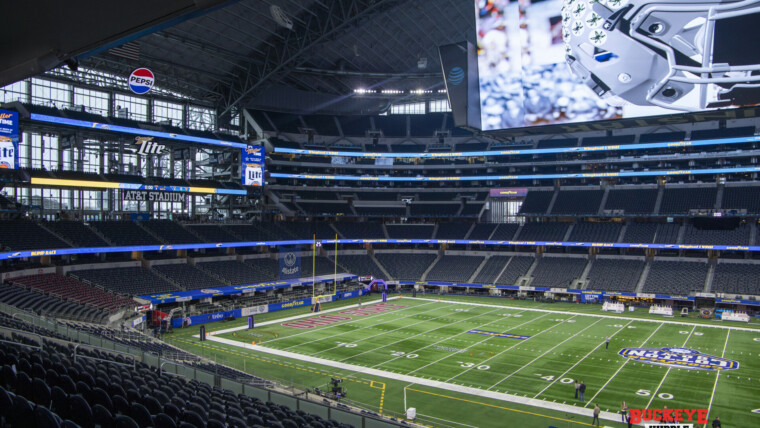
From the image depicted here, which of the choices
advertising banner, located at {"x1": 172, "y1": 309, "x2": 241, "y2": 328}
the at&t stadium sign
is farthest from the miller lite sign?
the at&t stadium sign

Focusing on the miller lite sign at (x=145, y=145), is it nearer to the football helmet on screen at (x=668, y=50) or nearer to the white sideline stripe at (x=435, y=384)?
the white sideline stripe at (x=435, y=384)

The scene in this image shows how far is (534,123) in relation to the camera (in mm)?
42750

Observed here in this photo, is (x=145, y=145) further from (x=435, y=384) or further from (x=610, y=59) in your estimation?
(x=610, y=59)

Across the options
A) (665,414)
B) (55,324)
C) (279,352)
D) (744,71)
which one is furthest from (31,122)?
(744,71)

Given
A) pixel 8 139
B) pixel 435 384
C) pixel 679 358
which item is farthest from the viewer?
pixel 8 139

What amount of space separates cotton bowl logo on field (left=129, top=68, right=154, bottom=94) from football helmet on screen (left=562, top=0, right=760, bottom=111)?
3305cm

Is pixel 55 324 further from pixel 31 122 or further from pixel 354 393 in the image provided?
pixel 31 122

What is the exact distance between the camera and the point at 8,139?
115 ft

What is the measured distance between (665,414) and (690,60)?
2509 centimetres

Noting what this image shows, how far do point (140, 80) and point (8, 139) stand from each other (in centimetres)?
1048

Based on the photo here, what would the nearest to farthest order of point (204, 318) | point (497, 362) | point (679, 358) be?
point (497, 362) < point (679, 358) < point (204, 318)

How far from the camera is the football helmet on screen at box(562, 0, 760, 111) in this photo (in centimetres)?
3509

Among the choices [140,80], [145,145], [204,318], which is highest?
[140,80]

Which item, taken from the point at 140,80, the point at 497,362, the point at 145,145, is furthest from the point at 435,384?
the point at 145,145
